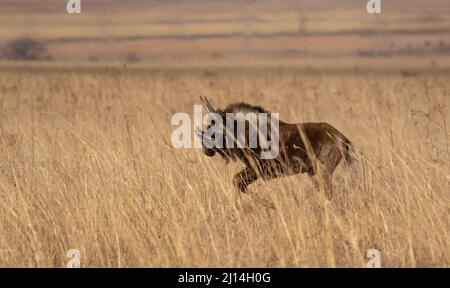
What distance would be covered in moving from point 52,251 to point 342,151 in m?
2.96

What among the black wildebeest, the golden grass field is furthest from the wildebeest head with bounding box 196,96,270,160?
the golden grass field

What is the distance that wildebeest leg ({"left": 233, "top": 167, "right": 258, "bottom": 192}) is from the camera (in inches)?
303

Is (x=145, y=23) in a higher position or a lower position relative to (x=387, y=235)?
higher

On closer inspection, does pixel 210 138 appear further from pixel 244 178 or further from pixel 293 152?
pixel 293 152

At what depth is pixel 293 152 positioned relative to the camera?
7.95m

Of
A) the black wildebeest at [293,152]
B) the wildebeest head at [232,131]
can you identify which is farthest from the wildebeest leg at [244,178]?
the wildebeest head at [232,131]

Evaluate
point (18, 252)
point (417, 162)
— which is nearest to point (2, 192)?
point (18, 252)

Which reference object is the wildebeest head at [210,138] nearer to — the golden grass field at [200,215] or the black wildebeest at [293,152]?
the black wildebeest at [293,152]

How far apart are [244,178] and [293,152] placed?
57 cm

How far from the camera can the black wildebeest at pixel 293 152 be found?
772cm
